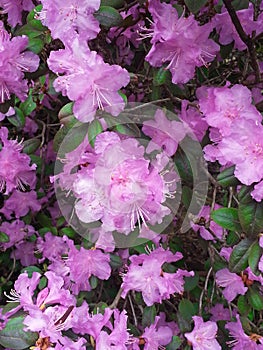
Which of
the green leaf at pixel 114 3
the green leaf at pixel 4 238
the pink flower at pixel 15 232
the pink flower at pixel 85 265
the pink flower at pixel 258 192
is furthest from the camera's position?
the pink flower at pixel 15 232

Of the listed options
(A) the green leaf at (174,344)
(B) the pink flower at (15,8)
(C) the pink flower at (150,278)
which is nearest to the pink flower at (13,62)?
(B) the pink flower at (15,8)

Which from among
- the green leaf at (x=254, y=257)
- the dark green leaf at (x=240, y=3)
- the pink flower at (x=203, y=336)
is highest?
the dark green leaf at (x=240, y=3)

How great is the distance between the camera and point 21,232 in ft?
7.25

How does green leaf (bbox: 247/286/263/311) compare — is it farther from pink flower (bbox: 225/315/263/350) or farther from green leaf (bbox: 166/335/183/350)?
green leaf (bbox: 166/335/183/350)

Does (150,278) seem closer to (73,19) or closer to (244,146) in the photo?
(244,146)

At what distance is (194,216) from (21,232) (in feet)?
2.55

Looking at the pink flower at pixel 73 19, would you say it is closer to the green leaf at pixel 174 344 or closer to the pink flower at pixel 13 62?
the pink flower at pixel 13 62

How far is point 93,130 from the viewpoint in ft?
4.45

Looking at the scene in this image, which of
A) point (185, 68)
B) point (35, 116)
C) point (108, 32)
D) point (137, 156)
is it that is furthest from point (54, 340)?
point (35, 116)

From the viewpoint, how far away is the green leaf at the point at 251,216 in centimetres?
→ 134

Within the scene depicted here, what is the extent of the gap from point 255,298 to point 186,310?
0.67 ft

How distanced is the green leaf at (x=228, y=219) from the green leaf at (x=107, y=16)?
52 cm

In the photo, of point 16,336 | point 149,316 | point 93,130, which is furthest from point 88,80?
point 149,316

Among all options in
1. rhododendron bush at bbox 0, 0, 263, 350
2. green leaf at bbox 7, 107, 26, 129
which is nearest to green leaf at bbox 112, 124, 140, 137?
rhododendron bush at bbox 0, 0, 263, 350
